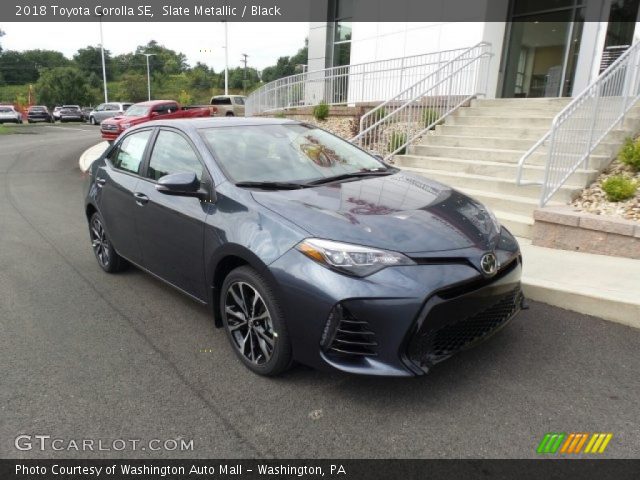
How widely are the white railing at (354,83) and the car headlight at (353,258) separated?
874 centimetres

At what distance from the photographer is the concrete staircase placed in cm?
592

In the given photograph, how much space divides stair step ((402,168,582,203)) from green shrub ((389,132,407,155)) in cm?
130

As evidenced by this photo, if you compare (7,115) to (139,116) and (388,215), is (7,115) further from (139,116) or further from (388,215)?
(388,215)

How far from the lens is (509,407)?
106 inches

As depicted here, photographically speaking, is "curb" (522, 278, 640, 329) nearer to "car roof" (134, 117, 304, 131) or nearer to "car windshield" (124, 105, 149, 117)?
"car roof" (134, 117, 304, 131)

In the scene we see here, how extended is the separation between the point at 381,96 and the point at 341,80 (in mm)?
1978

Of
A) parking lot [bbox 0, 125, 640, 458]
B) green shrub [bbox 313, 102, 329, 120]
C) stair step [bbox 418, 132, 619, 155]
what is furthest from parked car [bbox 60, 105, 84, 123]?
parking lot [bbox 0, 125, 640, 458]

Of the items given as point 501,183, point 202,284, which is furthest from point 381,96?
point 202,284

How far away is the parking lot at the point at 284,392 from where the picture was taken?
2461 millimetres

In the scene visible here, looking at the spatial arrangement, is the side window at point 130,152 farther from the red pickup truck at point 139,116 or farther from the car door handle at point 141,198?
the red pickup truck at point 139,116

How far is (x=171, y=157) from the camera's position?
3826mm

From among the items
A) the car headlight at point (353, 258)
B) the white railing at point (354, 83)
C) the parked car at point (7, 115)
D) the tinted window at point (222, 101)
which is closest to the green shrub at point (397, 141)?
the white railing at point (354, 83)

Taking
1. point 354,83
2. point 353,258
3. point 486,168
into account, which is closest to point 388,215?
point 353,258
